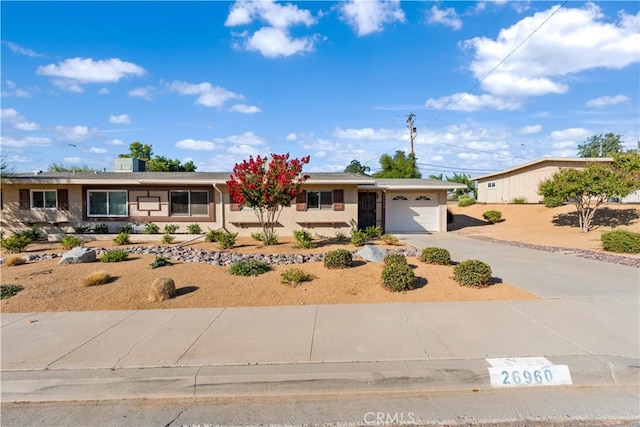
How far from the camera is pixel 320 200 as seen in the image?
16984 mm

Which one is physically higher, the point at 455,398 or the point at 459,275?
the point at 459,275

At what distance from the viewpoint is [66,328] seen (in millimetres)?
5473

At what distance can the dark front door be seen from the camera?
19375 mm

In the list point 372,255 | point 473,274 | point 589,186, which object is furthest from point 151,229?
point 589,186

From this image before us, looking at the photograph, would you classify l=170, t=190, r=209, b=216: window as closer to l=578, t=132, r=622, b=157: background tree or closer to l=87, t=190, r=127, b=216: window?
l=87, t=190, r=127, b=216: window

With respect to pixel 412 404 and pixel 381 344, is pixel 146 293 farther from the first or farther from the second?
pixel 412 404

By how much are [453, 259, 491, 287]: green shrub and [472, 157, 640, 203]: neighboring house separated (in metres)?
23.4

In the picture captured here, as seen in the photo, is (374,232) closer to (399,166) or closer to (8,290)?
(8,290)

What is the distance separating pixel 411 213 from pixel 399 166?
17999 mm

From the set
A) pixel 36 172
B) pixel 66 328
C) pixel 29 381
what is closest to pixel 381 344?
pixel 29 381

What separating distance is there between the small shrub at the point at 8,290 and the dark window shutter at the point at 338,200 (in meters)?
12.0

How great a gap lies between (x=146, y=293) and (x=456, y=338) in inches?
232

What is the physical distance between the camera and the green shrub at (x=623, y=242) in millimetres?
11901

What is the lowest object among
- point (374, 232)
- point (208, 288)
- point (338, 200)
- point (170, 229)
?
point (208, 288)
